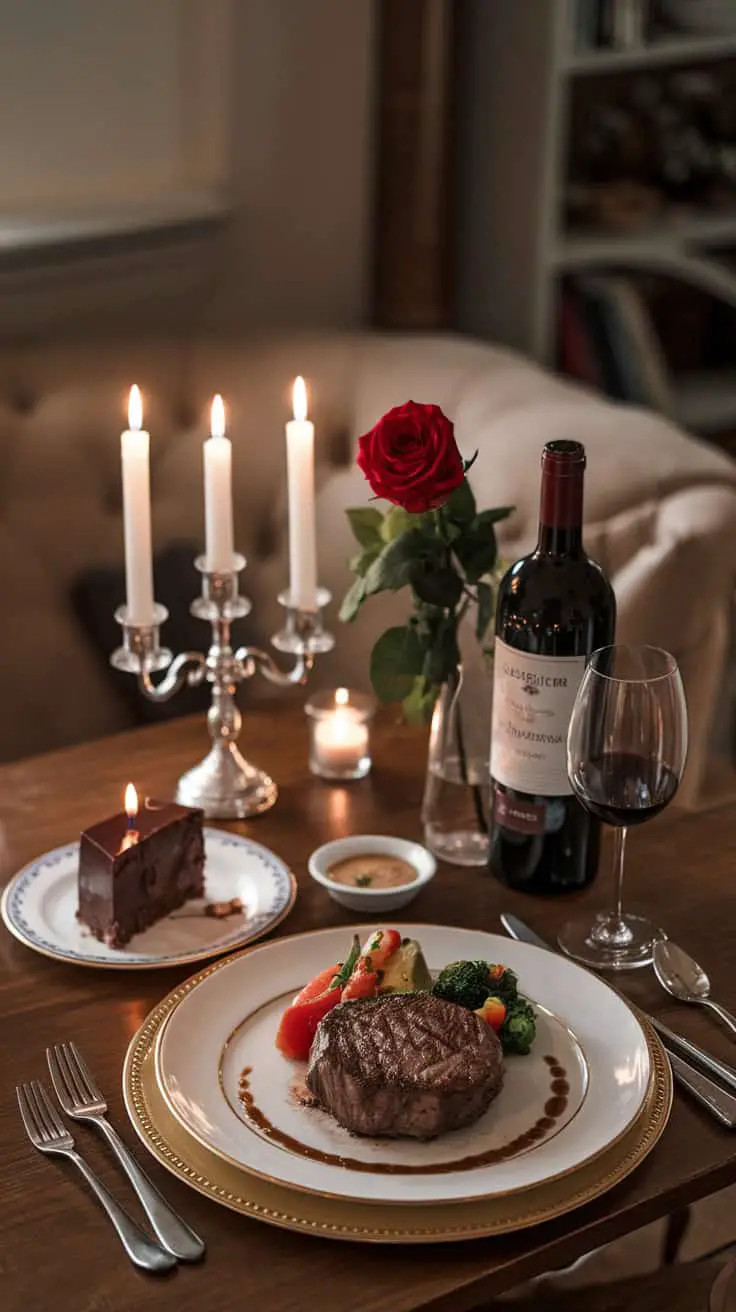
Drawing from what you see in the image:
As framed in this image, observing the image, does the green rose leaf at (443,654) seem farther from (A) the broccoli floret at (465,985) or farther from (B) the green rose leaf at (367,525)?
(A) the broccoli floret at (465,985)

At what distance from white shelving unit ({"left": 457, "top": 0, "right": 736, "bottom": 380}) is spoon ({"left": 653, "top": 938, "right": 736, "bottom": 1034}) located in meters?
1.87

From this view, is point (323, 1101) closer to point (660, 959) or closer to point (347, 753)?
point (660, 959)

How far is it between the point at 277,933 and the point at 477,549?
365 mm

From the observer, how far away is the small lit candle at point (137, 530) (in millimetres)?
1331

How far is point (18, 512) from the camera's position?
2.31 meters

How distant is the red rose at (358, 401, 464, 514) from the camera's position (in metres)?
1.19

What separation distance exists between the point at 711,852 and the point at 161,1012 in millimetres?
540

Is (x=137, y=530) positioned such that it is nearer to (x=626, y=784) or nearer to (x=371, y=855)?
(x=371, y=855)

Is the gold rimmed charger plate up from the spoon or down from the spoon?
up

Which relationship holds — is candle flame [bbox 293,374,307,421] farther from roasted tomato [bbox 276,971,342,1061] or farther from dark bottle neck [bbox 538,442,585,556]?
roasted tomato [bbox 276,971,342,1061]

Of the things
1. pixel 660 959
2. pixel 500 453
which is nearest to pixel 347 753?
pixel 660 959

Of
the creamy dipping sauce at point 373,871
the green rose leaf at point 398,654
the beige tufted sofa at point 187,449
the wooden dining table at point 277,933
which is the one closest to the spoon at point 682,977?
the wooden dining table at point 277,933

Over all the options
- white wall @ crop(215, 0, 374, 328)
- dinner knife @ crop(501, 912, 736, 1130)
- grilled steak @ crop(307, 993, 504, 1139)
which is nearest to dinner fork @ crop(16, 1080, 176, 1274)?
grilled steak @ crop(307, 993, 504, 1139)

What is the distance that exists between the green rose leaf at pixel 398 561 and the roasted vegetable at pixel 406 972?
328 millimetres
